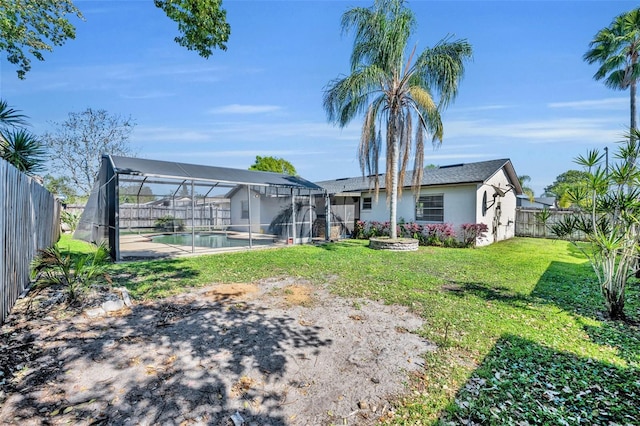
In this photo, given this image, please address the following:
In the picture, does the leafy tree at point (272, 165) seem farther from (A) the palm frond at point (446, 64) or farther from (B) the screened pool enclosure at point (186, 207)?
(A) the palm frond at point (446, 64)

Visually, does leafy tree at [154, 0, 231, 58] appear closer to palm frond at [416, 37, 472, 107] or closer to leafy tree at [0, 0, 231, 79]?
leafy tree at [0, 0, 231, 79]

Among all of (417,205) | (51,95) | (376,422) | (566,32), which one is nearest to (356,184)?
(417,205)

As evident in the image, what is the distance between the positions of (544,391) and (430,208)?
12.1 metres

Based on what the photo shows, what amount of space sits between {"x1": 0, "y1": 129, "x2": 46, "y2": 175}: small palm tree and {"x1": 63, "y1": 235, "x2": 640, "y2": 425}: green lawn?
12.4 feet

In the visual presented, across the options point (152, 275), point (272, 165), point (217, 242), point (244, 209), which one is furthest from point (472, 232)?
point (272, 165)

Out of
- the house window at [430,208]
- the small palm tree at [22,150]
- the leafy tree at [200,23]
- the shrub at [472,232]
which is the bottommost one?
the shrub at [472,232]

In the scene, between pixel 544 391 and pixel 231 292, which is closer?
pixel 544 391

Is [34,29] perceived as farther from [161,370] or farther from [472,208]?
[472,208]

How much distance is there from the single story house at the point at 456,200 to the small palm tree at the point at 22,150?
34.4 feet

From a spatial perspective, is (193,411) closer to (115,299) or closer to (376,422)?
(376,422)

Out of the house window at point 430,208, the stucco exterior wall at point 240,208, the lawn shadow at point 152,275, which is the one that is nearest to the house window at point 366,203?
the house window at point 430,208

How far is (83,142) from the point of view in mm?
22297

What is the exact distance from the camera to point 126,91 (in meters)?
12.1

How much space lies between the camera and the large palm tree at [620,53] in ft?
46.5
